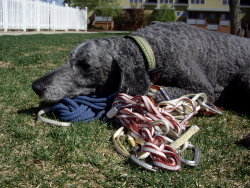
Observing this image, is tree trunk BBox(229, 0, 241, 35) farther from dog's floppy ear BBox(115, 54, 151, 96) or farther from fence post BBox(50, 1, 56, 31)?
fence post BBox(50, 1, 56, 31)

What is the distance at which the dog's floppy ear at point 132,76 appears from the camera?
2.68 m

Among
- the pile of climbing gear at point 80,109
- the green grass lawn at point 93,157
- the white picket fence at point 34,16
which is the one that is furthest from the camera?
the white picket fence at point 34,16

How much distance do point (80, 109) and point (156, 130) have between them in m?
0.85

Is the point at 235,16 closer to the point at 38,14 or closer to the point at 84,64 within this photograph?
the point at 84,64

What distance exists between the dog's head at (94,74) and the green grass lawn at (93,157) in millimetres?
388

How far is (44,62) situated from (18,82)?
5.75 ft

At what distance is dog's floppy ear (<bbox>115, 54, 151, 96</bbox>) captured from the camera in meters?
2.68

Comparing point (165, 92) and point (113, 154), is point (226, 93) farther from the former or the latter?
point (113, 154)

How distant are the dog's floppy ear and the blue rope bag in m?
0.24

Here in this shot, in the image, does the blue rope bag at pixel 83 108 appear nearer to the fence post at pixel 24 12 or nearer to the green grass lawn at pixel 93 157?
the green grass lawn at pixel 93 157

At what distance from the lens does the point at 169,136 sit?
2.26m

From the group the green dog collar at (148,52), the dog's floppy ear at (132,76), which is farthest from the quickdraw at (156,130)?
the green dog collar at (148,52)

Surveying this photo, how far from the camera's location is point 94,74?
280cm

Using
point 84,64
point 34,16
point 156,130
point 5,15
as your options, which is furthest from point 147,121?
point 34,16
